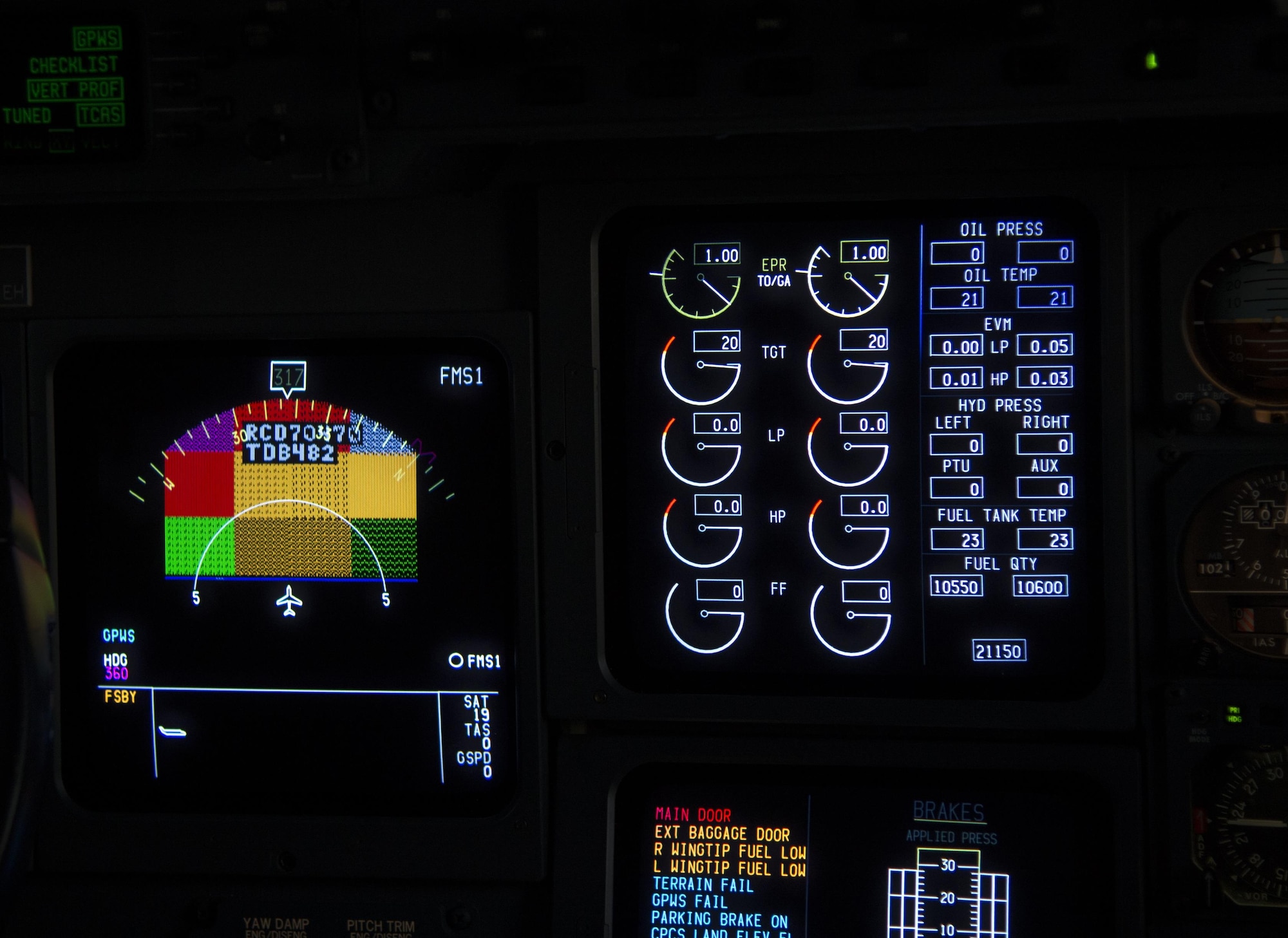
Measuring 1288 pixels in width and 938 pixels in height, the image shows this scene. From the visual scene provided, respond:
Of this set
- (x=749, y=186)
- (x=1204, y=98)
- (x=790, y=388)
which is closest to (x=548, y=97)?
(x=749, y=186)

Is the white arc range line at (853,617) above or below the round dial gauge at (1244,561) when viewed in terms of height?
below

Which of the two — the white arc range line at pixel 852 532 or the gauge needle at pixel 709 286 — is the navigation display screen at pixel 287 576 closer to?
the gauge needle at pixel 709 286

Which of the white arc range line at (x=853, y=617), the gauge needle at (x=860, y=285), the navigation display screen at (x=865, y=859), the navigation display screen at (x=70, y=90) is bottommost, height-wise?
the navigation display screen at (x=865, y=859)

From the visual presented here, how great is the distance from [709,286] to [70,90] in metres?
1.07

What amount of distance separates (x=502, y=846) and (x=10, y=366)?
48.4 inches

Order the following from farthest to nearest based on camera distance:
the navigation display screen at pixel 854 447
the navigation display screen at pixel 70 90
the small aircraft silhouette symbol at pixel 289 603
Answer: the small aircraft silhouette symbol at pixel 289 603, the navigation display screen at pixel 854 447, the navigation display screen at pixel 70 90

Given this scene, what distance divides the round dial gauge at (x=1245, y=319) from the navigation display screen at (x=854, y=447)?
0.18 metres

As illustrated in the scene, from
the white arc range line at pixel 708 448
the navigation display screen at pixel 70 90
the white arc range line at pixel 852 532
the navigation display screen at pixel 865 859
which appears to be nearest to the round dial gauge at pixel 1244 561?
the navigation display screen at pixel 865 859

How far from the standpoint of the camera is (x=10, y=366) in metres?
2.18

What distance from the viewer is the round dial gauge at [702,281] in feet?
6.81

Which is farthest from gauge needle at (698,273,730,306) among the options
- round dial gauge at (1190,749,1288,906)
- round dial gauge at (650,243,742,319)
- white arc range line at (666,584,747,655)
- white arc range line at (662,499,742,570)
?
round dial gauge at (1190,749,1288,906)

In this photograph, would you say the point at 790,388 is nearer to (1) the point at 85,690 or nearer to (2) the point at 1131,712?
(2) the point at 1131,712

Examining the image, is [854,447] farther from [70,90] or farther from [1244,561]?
[70,90]

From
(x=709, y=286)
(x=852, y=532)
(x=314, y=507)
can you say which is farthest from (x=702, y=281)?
(x=314, y=507)
